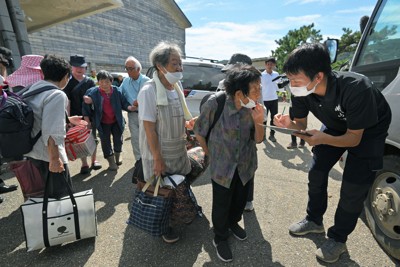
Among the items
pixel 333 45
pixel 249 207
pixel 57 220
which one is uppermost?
pixel 333 45

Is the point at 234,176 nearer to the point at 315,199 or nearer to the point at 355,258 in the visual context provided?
the point at 315,199

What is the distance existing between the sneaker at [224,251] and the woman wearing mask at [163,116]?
2.56 ft

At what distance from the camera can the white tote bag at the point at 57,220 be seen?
1.91m

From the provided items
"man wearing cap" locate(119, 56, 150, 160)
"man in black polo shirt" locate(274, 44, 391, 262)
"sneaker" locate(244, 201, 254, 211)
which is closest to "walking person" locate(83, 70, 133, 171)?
"man wearing cap" locate(119, 56, 150, 160)

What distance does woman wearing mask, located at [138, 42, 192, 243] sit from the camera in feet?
6.20

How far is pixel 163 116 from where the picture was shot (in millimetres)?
1946

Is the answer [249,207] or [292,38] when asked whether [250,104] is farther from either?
[292,38]

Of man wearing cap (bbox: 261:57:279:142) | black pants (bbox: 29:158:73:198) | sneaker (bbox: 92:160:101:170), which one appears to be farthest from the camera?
man wearing cap (bbox: 261:57:279:142)

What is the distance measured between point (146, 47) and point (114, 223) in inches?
664

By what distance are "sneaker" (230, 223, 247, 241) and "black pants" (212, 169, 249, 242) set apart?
13cm

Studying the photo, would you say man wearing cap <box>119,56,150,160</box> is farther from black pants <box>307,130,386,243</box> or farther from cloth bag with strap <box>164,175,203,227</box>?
black pants <box>307,130,386,243</box>

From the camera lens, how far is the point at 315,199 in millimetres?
2291

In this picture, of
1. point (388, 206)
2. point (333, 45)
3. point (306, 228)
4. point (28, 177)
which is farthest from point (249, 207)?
point (28, 177)

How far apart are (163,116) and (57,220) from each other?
4.23ft
